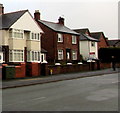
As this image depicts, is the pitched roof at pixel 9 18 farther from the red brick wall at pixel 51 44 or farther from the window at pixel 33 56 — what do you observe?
the red brick wall at pixel 51 44

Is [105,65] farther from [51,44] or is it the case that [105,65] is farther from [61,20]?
[61,20]

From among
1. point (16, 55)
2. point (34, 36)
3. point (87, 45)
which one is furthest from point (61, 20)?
point (16, 55)

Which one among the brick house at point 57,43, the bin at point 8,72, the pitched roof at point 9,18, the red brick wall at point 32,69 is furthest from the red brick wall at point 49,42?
the bin at point 8,72

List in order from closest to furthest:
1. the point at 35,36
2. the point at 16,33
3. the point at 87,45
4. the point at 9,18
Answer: the point at 16,33 < the point at 9,18 < the point at 35,36 < the point at 87,45

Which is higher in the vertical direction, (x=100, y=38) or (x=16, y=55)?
(x=100, y=38)

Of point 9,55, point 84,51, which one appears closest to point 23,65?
point 9,55

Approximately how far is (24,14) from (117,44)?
158 feet

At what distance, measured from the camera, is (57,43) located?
145ft

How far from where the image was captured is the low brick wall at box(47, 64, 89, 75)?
32.1 m

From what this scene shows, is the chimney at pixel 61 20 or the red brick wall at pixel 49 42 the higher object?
the chimney at pixel 61 20

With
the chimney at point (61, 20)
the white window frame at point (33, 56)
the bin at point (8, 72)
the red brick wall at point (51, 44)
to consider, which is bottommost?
the bin at point (8, 72)

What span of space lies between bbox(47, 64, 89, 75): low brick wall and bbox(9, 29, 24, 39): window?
6.57 m

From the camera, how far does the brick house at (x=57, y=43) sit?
4366 cm

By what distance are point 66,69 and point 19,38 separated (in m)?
7.61
